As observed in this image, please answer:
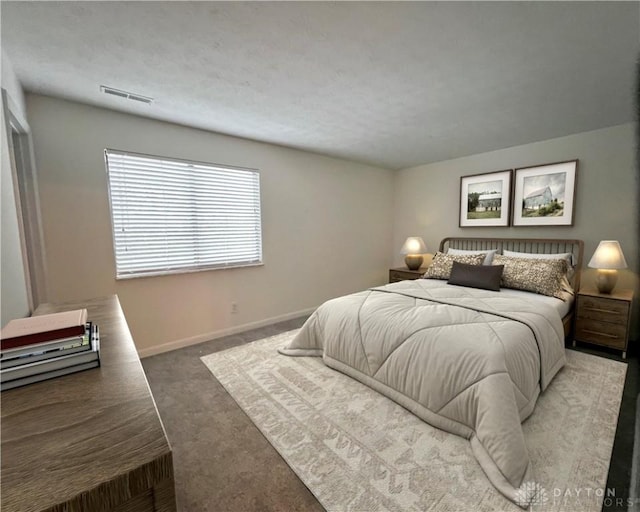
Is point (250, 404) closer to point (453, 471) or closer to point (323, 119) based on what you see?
point (453, 471)

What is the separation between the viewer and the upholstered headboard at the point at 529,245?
318 centimetres

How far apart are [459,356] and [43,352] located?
197cm

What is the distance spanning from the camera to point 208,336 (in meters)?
3.23

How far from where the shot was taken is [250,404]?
80.7 inches

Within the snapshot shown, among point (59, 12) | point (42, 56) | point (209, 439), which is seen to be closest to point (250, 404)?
point (209, 439)

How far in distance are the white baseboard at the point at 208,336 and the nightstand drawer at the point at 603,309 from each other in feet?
10.7

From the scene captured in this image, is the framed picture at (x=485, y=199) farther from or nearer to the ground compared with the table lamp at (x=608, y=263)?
farther from the ground

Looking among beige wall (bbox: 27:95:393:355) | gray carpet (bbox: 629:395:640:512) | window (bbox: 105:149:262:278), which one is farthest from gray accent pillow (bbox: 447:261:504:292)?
window (bbox: 105:149:262:278)

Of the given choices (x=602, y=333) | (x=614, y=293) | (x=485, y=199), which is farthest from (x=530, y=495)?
(x=485, y=199)

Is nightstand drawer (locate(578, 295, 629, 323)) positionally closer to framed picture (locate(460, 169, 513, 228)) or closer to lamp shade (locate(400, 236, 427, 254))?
framed picture (locate(460, 169, 513, 228))

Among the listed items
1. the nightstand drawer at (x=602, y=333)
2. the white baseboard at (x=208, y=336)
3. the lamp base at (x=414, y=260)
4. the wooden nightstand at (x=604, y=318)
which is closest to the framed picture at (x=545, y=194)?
the wooden nightstand at (x=604, y=318)

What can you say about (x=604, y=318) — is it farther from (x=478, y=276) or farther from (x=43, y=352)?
(x=43, y=352)

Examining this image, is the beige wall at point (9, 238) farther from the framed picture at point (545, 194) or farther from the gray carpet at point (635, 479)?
the framed picture at point (545, 194)

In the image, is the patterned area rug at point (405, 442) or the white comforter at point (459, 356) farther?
the white comforter at point (459, 356)
